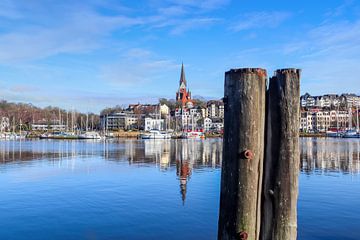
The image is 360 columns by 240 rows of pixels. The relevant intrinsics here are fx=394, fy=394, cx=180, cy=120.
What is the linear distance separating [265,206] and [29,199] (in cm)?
1811

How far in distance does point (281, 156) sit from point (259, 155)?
0.91ft

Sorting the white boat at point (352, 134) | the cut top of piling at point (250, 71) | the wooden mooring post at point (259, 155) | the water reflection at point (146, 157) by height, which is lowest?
the water reflection at point (146, 157)

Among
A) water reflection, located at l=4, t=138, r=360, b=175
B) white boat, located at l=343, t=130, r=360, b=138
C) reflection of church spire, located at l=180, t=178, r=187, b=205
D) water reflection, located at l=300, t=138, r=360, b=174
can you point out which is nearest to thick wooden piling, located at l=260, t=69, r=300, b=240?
reflection of church spire, located at l=180, t=178, r=187, b=205

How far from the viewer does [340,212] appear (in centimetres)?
1741

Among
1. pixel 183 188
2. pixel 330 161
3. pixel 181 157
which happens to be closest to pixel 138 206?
pixel 183 188

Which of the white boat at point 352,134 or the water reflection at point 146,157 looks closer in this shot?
the water reflection at point 146,157

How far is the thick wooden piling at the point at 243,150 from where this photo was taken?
15.9 ft

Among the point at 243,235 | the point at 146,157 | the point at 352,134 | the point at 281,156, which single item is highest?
the point at 281,156

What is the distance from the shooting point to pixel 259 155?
493 cm

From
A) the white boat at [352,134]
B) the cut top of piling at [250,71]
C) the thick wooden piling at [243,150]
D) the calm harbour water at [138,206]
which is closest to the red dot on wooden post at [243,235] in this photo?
the thick wooden piling at [243,150]

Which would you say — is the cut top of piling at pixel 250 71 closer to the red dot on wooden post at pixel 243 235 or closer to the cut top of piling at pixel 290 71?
the cut top of piling at pixel 290 71

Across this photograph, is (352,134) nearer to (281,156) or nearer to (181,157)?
(181,157)

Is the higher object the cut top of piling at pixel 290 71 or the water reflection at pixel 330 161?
the cut top of piling at pixel 290 71

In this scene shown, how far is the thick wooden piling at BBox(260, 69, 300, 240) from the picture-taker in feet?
16.0
